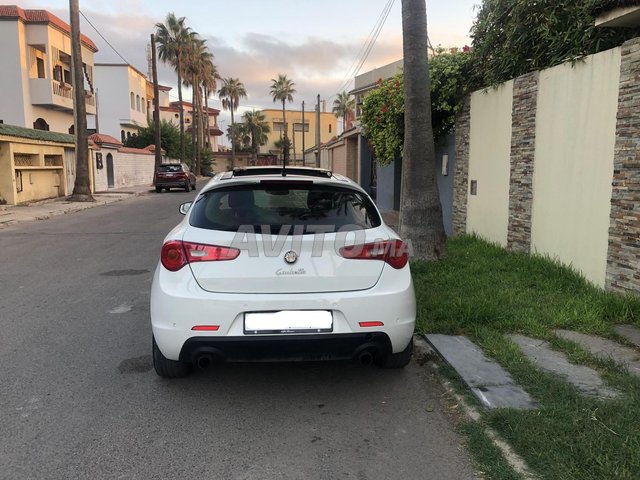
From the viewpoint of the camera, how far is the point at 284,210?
3.72m

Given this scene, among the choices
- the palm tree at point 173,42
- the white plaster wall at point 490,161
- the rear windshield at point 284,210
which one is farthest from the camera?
the palm tree at point 173,42

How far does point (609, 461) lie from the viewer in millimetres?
2637

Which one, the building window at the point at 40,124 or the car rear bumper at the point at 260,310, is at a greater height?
the building window at the point at 40,124

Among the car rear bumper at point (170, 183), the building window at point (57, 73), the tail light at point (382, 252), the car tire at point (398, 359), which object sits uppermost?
the building window at point (57, 73)

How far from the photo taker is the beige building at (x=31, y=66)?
2703cm

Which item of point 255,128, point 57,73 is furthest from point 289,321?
point 255,128

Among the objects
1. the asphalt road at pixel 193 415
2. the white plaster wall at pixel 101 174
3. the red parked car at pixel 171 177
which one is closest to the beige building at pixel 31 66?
the white plaster wall at pixel 101 174

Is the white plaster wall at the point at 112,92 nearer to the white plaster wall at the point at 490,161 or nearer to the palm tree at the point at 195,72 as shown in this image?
the palm tree at the point at 195,72

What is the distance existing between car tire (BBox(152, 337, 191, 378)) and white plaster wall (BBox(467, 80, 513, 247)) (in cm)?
564

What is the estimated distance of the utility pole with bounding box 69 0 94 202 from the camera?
66.7 feet

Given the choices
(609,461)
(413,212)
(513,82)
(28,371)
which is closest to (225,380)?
(28,371)

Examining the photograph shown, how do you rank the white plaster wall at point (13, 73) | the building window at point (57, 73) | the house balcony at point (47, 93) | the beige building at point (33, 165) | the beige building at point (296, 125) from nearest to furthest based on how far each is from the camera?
the beige building at point (33, 165) < the white plaster wall at point (13, 73) < the house balcony at point (47, 93) < the building window at point (57, 73) < the beige building at point (296, 125)

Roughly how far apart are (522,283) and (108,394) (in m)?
4.52

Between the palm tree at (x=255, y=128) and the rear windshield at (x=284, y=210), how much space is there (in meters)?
80.8
